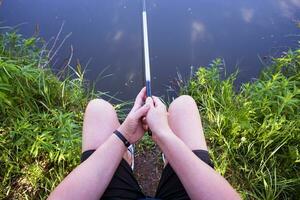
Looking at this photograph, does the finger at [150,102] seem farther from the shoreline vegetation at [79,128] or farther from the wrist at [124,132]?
the shoreline vegetation at [79,128]

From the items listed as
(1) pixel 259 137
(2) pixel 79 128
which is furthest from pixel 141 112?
(1) pixel 259 137

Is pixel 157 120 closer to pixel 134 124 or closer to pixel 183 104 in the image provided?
pixel 134 124

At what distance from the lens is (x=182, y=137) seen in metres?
1.16

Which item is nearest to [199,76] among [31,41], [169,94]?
[169,94]

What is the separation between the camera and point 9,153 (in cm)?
143

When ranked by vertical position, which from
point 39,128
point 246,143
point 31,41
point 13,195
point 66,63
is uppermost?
point 31,41

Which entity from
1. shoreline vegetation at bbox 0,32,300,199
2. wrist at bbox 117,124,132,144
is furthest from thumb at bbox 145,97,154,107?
shoreline vegetation at bbox 0,32,300,199

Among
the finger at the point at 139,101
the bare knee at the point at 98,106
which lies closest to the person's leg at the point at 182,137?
the finger at the point at 139,101

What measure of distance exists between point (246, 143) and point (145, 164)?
0.46 m

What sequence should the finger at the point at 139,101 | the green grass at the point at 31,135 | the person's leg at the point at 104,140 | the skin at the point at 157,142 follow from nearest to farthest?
the skin at the point at 157,142
the person's leg at the point at 104,140
the finger at the point at 139,101
the green grass at the point at 31,135

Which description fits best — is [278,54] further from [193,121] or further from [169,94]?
[193,121]

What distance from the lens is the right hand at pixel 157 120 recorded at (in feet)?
3.54

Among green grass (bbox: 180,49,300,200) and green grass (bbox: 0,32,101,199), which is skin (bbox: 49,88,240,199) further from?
green grass (bbox: 180,49,300,200)

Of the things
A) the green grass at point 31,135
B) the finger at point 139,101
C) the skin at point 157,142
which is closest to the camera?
the skin at point 157,142
